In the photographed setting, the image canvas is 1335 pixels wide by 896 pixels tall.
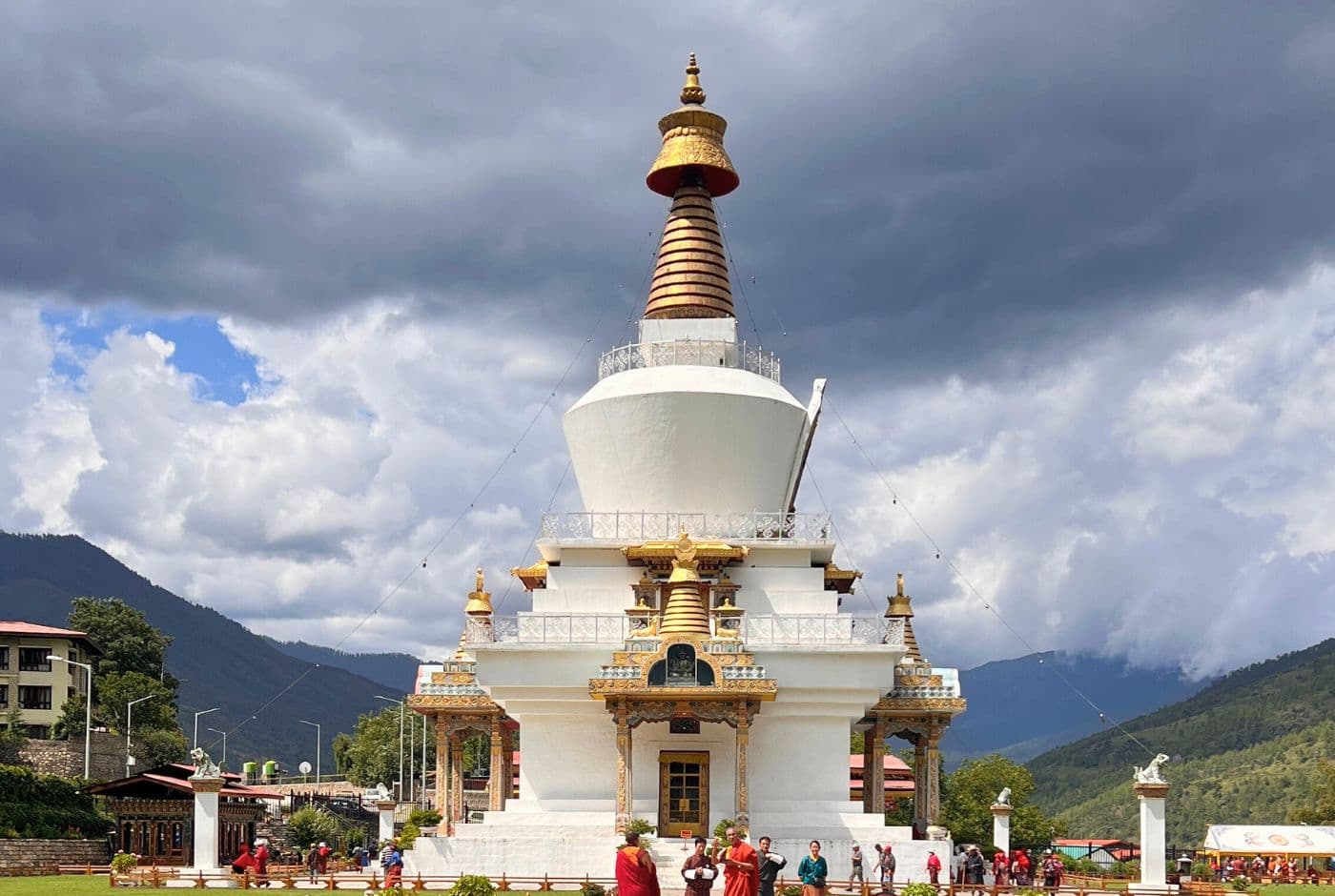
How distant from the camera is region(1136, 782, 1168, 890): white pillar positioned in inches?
1278

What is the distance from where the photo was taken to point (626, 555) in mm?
37094

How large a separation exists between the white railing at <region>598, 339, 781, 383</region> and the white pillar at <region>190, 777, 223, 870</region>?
48.3 feet

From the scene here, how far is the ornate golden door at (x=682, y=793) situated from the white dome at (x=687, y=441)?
6.61m

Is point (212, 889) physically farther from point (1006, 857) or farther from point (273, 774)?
point (273, 774)

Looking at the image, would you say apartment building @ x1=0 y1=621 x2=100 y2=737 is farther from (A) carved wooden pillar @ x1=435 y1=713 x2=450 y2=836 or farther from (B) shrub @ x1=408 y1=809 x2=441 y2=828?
(B) shrub @ x1=408 y1=809 x2=441 y2=828

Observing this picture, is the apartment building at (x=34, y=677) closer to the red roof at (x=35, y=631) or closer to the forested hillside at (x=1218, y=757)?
the red roof at (x=35, y=631)

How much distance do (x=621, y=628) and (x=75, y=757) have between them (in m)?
33.7

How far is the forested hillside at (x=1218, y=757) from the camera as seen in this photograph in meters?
86.6

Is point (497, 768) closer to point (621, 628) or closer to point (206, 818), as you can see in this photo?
point (621, 628)

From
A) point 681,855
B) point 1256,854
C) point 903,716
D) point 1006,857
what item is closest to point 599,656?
point 681,855

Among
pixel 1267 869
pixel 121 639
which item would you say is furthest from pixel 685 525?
pixel 121 639

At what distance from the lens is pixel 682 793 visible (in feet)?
115

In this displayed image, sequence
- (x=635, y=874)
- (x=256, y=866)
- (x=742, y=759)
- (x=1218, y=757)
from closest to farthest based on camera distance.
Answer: (x=635, y=874), (x=256, y=866), (x=742, y=759), (x=1218, y=757)

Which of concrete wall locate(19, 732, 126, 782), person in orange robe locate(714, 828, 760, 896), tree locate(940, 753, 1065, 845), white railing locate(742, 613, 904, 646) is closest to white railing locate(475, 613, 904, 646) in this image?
white railing locate(742, 613, 904, 646)
